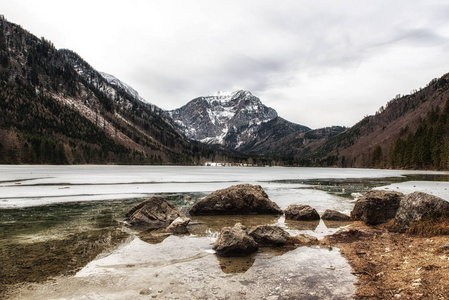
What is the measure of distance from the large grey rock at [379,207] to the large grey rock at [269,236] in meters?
6.97

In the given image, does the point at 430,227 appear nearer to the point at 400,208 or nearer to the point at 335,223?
the point at 400,208

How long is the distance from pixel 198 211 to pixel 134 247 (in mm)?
8176

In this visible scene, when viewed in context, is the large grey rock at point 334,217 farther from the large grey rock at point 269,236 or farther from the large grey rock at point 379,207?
the large grey rock at point 269,236

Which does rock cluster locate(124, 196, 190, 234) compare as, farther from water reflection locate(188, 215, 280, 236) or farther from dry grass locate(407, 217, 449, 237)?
dry grass locate(407, 217, 449, 237)

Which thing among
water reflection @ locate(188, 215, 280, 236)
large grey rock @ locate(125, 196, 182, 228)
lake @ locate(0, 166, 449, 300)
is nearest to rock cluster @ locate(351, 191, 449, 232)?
lake @ locate(0, 166, 449, 300)

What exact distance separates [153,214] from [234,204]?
6138mm

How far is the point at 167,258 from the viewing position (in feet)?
30.6

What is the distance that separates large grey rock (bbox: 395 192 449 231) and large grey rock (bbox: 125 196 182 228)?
12369 millimetres

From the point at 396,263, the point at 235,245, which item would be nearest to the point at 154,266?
the point at 235,245

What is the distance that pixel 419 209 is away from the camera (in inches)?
476

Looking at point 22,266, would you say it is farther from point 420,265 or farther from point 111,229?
point 420,265

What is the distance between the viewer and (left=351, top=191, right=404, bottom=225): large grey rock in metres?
15.3

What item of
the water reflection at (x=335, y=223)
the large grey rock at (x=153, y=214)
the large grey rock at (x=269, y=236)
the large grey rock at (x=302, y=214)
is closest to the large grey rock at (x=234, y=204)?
the large grey rock at (x=302, y=214)

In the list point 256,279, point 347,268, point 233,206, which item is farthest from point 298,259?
point 233,206
